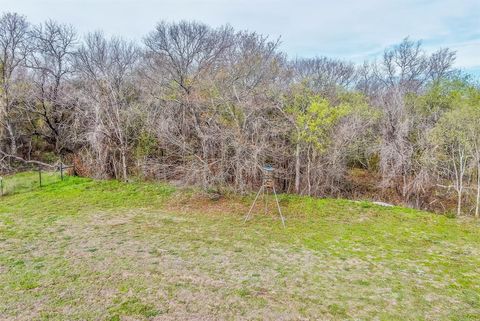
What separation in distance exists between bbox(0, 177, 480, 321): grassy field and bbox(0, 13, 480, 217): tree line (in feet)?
7.71

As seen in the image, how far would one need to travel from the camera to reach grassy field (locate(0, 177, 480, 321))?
4.27m

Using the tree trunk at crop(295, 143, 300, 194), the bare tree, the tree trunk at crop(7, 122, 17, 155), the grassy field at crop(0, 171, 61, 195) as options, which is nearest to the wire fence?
the grassy field at crop(0, 171, 61, 195)

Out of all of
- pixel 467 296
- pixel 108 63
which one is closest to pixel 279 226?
pixel 467 296

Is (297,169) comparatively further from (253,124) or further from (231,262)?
(231,262)

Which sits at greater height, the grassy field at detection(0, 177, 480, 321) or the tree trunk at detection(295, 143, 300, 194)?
the tree trunk at detection(295, 143, 300, 194)

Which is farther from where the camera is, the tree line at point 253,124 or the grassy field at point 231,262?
the tree line at point 253,124

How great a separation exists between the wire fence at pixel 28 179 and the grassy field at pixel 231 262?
1.64 meters

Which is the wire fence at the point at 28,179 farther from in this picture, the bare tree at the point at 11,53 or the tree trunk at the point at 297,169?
the tree trunk at the point at 297,169

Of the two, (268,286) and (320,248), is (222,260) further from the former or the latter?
(320,248)

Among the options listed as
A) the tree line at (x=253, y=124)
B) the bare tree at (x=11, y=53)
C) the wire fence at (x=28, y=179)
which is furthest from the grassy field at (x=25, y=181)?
the bare tree at (x=11, y=53)

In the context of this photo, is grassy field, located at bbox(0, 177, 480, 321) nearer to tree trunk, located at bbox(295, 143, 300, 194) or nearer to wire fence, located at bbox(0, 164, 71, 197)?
wire fence, located at bbox(0, 164, 71, 197)

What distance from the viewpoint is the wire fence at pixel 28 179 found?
11.2 m

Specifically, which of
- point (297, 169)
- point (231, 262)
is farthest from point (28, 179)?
point (231, 262)

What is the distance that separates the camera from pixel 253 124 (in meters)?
10.8
